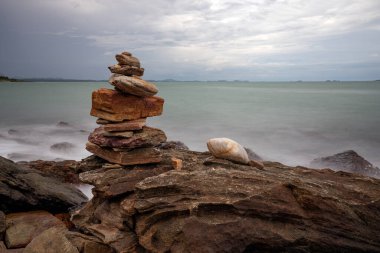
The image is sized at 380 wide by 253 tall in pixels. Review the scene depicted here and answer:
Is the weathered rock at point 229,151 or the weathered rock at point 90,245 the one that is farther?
the weathered rock at point 229,151

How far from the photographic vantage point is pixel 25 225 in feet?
30.8

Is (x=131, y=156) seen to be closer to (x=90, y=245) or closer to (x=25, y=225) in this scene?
(x=90, y=245)

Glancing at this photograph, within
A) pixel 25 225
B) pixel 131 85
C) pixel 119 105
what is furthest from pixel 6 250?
pixel 131 85

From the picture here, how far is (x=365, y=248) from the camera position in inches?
277

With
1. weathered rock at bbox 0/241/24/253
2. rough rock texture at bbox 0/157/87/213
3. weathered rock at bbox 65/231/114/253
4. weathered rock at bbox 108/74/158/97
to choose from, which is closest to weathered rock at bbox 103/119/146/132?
weathered rock at bbox 108/74/158/97

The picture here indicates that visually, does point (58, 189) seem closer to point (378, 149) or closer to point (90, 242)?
point (90, 242)

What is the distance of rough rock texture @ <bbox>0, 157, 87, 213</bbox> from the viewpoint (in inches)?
400

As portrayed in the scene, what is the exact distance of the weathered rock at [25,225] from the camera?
873 cm

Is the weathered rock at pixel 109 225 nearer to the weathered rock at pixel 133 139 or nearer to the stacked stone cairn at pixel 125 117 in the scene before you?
the stacked stone cairn at pixel 125 117

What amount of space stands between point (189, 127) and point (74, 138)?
13.5m

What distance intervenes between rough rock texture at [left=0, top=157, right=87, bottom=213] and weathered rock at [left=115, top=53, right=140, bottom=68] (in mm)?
4984

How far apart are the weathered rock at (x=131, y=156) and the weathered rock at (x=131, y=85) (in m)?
1.70

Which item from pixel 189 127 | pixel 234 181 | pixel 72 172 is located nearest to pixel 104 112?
pixel 234 181

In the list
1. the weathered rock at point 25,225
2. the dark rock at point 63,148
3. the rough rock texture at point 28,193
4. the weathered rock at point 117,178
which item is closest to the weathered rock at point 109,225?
the weathered rock at point 117,178
